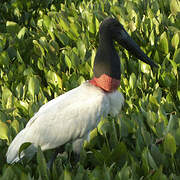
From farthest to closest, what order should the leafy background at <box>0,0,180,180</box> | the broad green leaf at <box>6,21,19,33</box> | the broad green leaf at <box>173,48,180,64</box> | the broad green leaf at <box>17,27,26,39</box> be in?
1. the broad green leaf at <box>6,21,19,33</box>
2. the broad green leaf at <box>17,27,26,39</box>
3. the broad green leaf at <box>173,48,180,64</box>
4. the leafy background at <box>0,0,180,180</box>

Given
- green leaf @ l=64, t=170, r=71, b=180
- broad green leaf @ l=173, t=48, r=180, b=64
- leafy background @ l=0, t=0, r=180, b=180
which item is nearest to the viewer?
green leaf @ l=64, t=170, r=71, b=180

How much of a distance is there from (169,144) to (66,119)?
3.64 ft

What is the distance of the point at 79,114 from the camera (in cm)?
354

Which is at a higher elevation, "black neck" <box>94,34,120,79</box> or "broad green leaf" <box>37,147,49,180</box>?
"black neck" <box>94,34,120,79</box>

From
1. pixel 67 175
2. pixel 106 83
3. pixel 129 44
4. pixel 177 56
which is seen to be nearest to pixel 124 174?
pixel 67 175

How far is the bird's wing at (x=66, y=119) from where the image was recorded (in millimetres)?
3535

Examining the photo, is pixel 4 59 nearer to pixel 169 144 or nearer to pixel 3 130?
pixel 3 130

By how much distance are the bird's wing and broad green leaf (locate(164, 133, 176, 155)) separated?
2.99 ft

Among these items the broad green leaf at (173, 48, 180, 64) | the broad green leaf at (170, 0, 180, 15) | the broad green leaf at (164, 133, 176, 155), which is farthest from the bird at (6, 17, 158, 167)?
the broad green leaf at (170, 0, 180, 15)

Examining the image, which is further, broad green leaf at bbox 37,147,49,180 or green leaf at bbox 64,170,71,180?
broad green leaf at bbox 37,147,49,180

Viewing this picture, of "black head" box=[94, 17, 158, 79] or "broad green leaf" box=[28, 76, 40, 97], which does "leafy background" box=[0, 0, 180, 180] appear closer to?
"broad green leaf" box=[28, 76, 40, 97]

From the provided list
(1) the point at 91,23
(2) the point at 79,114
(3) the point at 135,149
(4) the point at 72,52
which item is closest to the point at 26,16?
(1) the point at 91,23

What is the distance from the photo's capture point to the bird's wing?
354 cm

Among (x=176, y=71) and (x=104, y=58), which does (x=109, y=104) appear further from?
(x=176, y=71)
